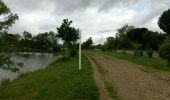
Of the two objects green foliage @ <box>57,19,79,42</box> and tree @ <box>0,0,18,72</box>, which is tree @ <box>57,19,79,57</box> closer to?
green foliage @ <box>57,19,79,42</box>

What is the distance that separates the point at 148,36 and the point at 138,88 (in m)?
75.0

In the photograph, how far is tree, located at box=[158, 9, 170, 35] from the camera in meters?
77.1

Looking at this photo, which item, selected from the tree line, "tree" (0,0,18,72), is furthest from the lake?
the tree line

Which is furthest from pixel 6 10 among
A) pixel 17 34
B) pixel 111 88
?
pixel 111 88

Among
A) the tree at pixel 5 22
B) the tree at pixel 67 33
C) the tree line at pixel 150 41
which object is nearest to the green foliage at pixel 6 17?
the tree at pixel 5 22

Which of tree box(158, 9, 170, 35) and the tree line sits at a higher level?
tree box(158, 9, 170, 35)

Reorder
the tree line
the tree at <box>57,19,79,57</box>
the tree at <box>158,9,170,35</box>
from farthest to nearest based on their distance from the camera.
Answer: the tree at <box>158,9,170,35</box> → the tree at <box>57,19,79,57</box> → the tree line

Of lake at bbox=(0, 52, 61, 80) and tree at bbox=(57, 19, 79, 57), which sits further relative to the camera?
tree at bbox=(57, 19, 79, 57)

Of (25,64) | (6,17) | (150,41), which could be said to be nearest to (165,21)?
(150,41)

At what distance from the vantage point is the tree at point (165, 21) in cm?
7712

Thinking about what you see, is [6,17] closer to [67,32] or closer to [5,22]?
[5,22]

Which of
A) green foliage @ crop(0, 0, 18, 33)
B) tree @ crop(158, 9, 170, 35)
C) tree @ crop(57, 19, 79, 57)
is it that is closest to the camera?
green foliage @ crop(0, 0, 18, 33)

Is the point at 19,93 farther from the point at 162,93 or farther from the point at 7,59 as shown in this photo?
the point at 162,93

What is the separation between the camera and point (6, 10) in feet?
55.5
